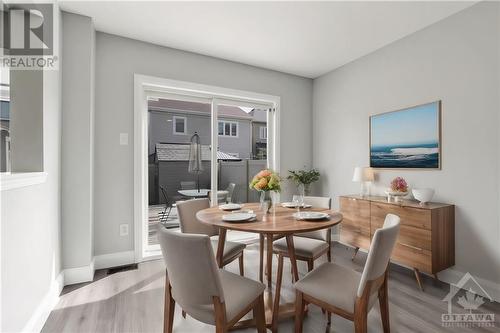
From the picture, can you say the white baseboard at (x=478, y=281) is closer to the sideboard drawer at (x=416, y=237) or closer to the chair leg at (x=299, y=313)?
the sideboard drawer at (x=416, y=237)

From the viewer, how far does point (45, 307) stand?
6.23 ft

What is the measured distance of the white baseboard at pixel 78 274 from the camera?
2.43 meters

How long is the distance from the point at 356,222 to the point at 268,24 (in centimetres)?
251

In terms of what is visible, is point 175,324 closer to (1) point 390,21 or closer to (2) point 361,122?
(2) point 361,122

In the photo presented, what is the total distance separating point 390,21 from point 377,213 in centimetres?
206

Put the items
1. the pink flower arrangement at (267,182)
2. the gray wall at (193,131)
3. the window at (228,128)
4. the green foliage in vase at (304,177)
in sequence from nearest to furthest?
the pink flower arrangement at (267,182) → the gray wall at (193,131) → the window at (228,128) → the green foliage in vase at (304,177)

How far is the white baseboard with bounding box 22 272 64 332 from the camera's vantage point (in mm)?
1653

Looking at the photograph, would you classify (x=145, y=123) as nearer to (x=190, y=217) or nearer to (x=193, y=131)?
(x=193, y=131)

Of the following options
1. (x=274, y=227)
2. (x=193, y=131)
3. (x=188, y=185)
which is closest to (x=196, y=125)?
(x=193, y=131)

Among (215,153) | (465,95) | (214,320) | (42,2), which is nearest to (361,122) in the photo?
(465,95)

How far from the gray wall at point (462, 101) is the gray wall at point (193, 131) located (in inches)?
74.0

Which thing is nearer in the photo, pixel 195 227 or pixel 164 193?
pixel 195 227

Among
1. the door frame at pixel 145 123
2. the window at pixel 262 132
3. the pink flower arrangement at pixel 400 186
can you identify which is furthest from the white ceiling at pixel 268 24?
the pink flower arrangement at pixel 400 186

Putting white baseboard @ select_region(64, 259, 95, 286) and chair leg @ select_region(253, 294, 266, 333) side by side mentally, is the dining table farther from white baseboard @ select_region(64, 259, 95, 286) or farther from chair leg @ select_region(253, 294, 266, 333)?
white baseboard @ select_region(64, 259, 95, 286)
